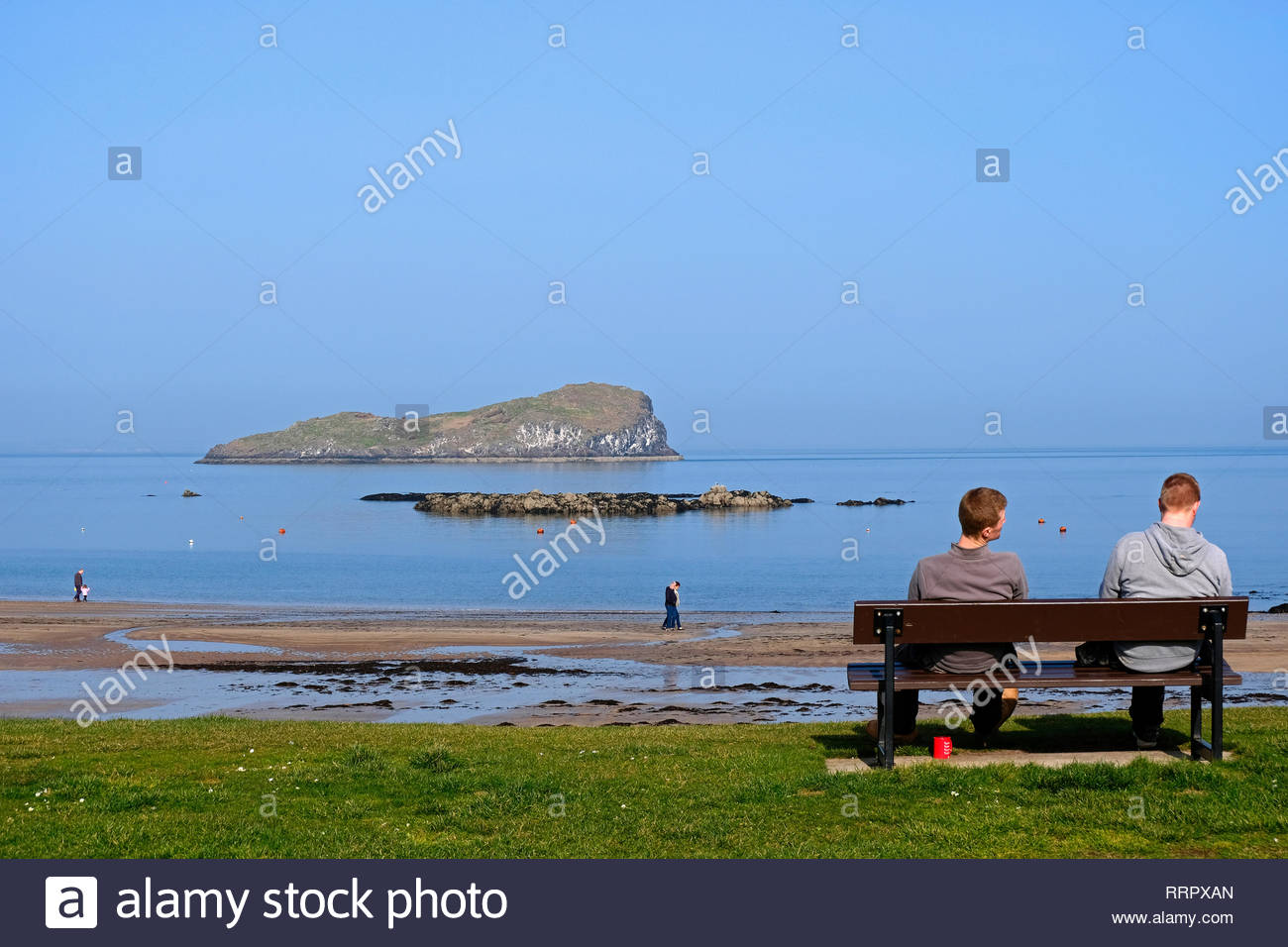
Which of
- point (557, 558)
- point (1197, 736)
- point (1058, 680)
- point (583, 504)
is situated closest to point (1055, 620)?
point (1058, 680)

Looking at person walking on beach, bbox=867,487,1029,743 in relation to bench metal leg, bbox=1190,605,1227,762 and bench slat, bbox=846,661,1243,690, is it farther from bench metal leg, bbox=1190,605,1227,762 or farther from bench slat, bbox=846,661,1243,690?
bench metal leg, bbox=1190,605,1227,762

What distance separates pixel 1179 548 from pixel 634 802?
4214mm

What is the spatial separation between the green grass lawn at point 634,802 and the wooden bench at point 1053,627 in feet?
1.93

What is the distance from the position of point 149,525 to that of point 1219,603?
10384 cm

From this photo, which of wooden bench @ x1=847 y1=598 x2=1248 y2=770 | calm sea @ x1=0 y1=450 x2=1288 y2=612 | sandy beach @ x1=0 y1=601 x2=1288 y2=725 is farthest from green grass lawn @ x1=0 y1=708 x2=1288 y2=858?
calm sea @ x1=0 y1=450 x2=1288 y2=612

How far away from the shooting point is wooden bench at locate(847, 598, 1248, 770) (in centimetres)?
808

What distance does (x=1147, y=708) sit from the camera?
341 inches

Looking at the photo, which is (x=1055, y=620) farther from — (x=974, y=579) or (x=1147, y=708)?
(x=1147, y=708)

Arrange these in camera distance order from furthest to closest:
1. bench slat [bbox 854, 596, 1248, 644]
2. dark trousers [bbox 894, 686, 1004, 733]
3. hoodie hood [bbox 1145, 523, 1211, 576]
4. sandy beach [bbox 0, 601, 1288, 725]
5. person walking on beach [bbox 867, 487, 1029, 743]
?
sandy beach [bbox 0, 601, 1288, 725], dark trousers [bbox 894, 686, 1004, 733], hoodie hood [bbox 1145, 523, 1211, 576], person walking on beach [bbox 867, 487, 1029, 743], bench slat [bbox 854, 596, 1248, 644]

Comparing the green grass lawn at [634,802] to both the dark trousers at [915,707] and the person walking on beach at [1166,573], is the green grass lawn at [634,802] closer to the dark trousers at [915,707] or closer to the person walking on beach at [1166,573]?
the dark trousers at [915,707]

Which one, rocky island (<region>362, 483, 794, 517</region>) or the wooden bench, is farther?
rocky island (<region>362, 483, 794, 517</region>)

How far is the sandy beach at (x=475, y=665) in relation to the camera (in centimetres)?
1797
